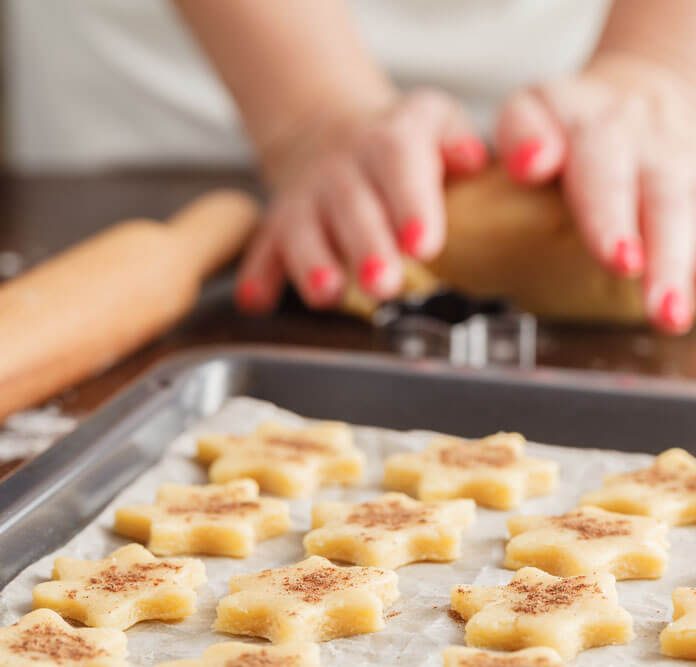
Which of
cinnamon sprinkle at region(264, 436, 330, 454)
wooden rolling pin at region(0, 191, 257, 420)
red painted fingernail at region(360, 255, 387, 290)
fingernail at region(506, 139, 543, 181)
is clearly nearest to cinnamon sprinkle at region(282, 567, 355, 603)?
cinnamon sprinkle at region(264, 436, 330, 454)

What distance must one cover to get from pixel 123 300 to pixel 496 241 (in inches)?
16.6

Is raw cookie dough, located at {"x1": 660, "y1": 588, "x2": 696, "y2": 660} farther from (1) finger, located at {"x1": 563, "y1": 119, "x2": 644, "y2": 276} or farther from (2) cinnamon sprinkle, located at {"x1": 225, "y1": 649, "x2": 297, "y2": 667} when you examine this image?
(1) finger, located at {"x1": 563, "y1": 119, "x2": 644, "y2": 276}

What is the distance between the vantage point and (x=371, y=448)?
1115mm

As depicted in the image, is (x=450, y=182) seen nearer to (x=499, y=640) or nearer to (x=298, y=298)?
(x=298, y=298)

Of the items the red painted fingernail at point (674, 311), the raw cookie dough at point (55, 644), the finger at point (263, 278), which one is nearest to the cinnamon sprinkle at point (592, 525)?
the raw cookie dough at point (55, 644)

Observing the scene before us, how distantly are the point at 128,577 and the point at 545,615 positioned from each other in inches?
10.5

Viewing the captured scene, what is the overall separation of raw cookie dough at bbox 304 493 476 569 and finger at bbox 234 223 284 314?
0.60 meters

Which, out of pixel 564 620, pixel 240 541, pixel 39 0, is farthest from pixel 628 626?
pixel 39 0

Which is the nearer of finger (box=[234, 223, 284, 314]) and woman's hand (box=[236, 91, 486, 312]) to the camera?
woman's hand (box=[236, 91, 486, 312])

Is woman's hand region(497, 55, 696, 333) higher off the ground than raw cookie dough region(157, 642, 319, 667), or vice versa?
woman's hand region(497, 55, 696, 333)

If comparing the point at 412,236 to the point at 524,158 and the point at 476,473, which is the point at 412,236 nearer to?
the point at 524,158

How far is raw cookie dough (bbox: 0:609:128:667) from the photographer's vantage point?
72 centimetres

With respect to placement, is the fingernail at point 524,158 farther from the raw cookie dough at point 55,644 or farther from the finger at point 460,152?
the raw cookie dough at point 55,644

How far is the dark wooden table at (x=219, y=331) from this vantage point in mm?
1337
